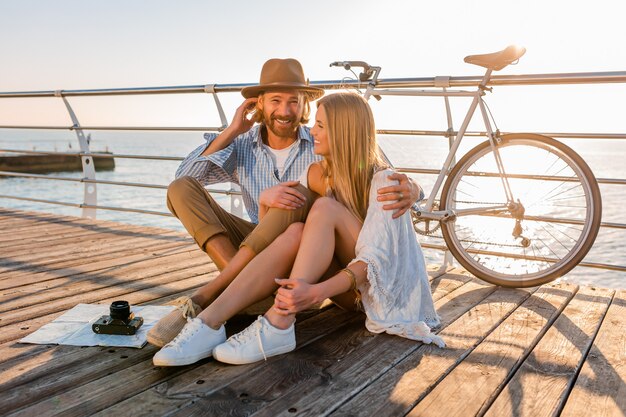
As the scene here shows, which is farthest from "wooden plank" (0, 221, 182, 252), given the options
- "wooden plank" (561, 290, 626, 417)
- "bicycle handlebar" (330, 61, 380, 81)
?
"wooden plank" (561, 290, 626, 417)

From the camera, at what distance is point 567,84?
2.44 meters

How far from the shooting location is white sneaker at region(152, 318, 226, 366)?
1.52 meters

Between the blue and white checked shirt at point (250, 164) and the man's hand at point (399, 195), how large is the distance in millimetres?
535

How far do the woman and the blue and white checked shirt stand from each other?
0.32 metres

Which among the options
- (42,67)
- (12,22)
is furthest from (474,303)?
(42,67)

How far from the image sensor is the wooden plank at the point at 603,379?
137 cm

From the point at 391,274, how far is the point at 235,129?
85 cm

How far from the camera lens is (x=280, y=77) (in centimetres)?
217

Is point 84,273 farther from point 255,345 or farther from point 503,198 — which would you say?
point 503,198

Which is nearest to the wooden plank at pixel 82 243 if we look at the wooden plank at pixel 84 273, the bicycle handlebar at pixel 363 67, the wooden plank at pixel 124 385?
the wooden plank at pixel 84 273

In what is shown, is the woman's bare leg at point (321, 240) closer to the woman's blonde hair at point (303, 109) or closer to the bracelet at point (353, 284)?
the bracelet at point (353, 284)

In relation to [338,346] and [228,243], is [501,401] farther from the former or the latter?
[228,243]

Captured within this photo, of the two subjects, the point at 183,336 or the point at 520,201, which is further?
the point at 520,201

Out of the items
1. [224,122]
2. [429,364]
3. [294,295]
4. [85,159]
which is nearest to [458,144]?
[429,364]
